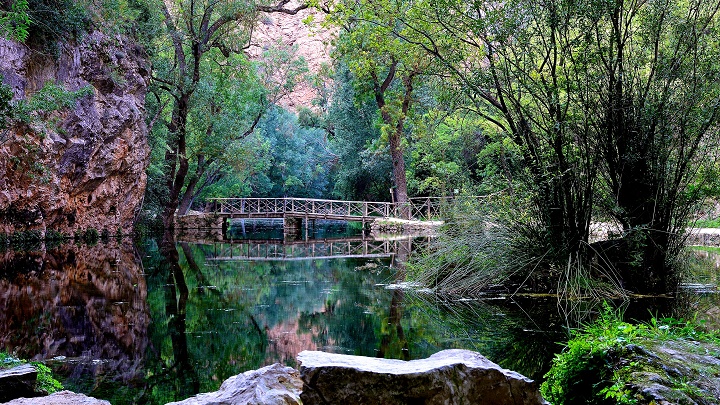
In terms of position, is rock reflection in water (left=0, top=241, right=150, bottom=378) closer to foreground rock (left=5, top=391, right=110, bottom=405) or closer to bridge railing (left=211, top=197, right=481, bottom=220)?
foreground rock (left=5, top=391, right=110, bottom=405)

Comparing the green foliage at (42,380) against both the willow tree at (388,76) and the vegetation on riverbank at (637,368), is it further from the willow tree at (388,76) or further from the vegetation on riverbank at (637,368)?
the willow tree at (388,76)

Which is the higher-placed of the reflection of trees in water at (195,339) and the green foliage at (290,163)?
the green foliage at (290,163)

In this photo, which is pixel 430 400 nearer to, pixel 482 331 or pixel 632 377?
Answer: pixel 632 377

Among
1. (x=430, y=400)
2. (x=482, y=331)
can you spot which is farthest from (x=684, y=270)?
(x=430, y=400)

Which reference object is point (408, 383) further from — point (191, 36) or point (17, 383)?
point (191, 36)

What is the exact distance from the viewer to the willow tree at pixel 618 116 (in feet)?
21.7

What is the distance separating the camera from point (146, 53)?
63.7ft

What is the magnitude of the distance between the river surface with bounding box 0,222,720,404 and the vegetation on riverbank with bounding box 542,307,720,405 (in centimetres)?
83

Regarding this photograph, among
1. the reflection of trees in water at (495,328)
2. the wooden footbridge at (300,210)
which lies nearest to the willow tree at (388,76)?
the wooden footbridge at (300,210)

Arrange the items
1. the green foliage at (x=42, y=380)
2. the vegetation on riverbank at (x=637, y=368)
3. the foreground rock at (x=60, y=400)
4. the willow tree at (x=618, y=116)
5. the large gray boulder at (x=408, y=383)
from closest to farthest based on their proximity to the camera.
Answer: the vegetation on riverbank at (x=637, y=368), the large gray boulder at (x=408, y=383), the foreground rock at (x=60, y=400), the green foliage at (x=42, y=380), the willow tree at (x=618, y=116)

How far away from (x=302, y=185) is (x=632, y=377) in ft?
124

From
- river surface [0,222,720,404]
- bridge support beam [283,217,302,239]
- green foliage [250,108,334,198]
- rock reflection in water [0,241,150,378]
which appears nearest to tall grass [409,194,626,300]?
river surface [0,222,720,404]

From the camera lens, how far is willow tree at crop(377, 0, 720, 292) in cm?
660

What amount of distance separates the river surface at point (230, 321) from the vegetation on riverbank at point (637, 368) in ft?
2.72
